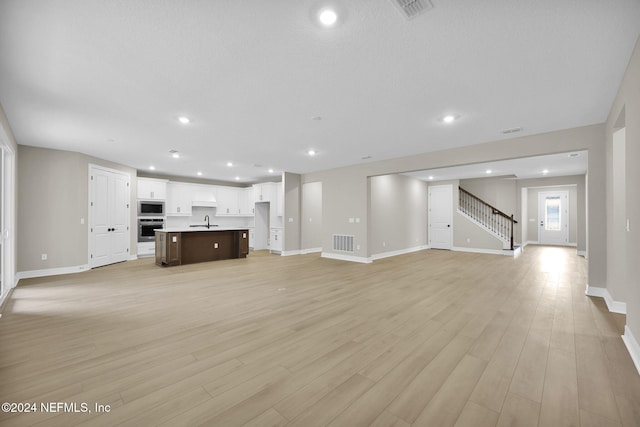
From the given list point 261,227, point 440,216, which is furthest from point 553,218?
point 261,227

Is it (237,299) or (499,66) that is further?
(237,299)

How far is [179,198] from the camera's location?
368 inches

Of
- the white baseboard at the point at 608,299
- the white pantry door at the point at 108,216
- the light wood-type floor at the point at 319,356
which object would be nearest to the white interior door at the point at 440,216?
the light wood-type floor at the point at 319,356

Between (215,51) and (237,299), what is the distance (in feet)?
10.4

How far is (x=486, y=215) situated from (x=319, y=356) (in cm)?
994

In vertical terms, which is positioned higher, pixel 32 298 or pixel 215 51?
pixel 215 51

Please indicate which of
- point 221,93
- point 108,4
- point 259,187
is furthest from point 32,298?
point 259,187

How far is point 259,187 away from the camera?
32.9ft

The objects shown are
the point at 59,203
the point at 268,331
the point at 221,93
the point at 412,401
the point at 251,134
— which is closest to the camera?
the point at 412,401

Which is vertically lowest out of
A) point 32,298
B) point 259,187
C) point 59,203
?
point 32,298

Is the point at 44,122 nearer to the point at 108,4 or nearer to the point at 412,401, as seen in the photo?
the point at 108,4

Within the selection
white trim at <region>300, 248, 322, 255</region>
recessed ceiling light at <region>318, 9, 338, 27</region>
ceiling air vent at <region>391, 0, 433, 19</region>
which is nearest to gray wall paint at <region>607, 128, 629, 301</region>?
ceiling air vent at <region>391, 0, 433, 19</region>

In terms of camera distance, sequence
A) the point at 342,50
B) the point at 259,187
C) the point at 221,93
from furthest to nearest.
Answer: the point at 259,187
the point at 221,93
the point at 342,50

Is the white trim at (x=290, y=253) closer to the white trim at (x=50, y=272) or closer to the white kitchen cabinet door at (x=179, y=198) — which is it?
the white kitchen cabinet door at (x=179, y=198)
